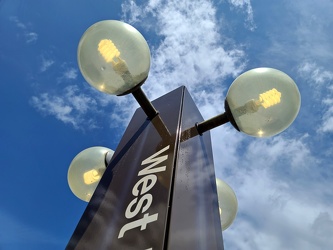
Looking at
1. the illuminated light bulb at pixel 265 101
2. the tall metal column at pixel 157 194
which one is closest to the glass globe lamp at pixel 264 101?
the illuminated light bulb at pixel 265 101

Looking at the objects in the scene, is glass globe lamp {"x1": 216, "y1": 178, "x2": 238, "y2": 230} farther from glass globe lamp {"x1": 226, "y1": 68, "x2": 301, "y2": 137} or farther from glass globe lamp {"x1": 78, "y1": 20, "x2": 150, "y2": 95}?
glass globe lamp {"x1": 78, "y1": 20, "x2": 150, "y2": 95}

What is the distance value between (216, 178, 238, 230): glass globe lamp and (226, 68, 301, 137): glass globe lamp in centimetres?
86

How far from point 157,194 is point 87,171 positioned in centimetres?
127

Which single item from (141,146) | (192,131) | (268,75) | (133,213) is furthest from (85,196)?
(268,75)

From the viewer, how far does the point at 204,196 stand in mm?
2107

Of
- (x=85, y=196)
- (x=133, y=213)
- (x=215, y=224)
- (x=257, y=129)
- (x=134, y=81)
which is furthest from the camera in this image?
(x=85, y=196)

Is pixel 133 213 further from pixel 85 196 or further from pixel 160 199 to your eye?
pixel 85 196

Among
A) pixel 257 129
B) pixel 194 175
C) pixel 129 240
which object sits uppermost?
pixel 257 129

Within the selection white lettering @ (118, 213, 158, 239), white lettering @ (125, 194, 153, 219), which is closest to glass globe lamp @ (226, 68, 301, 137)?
white lettering @ (125, 194, 153, 219)

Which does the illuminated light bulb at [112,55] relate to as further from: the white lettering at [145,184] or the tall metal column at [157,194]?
the white lettering at [145,184]

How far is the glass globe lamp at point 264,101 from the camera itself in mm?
2289

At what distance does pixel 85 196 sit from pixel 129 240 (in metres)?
1.47

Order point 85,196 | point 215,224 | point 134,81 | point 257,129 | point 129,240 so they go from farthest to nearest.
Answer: point 85,196, point 257,129, point 134,81, point 215,224, point 129,240

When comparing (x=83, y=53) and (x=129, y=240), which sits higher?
(x=83, y=53)
